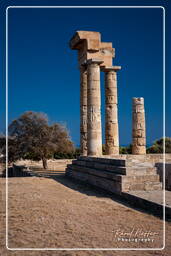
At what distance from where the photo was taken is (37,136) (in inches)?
1104

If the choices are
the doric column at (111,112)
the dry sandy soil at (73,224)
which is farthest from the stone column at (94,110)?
the dry sandy soil at (73,224)

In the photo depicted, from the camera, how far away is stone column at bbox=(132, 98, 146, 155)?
20562mm

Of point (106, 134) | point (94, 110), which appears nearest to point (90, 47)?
point (94, 110)

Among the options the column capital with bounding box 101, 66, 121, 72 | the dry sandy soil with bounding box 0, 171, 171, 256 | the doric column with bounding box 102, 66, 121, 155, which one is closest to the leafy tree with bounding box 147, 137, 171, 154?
the doric column with bounding box 102, 66, 121, 155

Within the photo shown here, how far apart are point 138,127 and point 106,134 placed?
2.37 metres

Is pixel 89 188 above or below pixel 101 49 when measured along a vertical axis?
below

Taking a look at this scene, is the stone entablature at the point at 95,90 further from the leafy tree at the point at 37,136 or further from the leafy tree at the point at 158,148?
the leafy tree at the point at 158,148

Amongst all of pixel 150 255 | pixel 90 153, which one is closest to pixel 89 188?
pixel 90 153

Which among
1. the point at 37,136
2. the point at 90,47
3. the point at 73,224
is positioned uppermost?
the point at 90,47

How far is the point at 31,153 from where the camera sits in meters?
29.2

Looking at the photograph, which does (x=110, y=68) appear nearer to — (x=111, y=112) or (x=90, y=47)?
(x=90, y=47)

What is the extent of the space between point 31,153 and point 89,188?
659 inches

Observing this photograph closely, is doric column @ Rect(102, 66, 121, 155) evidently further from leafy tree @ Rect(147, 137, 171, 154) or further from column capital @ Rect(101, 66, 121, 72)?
leafy tree @ Rect(147, 137, 171, 154)

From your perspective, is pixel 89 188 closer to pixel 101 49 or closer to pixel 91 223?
pixel 91 223
